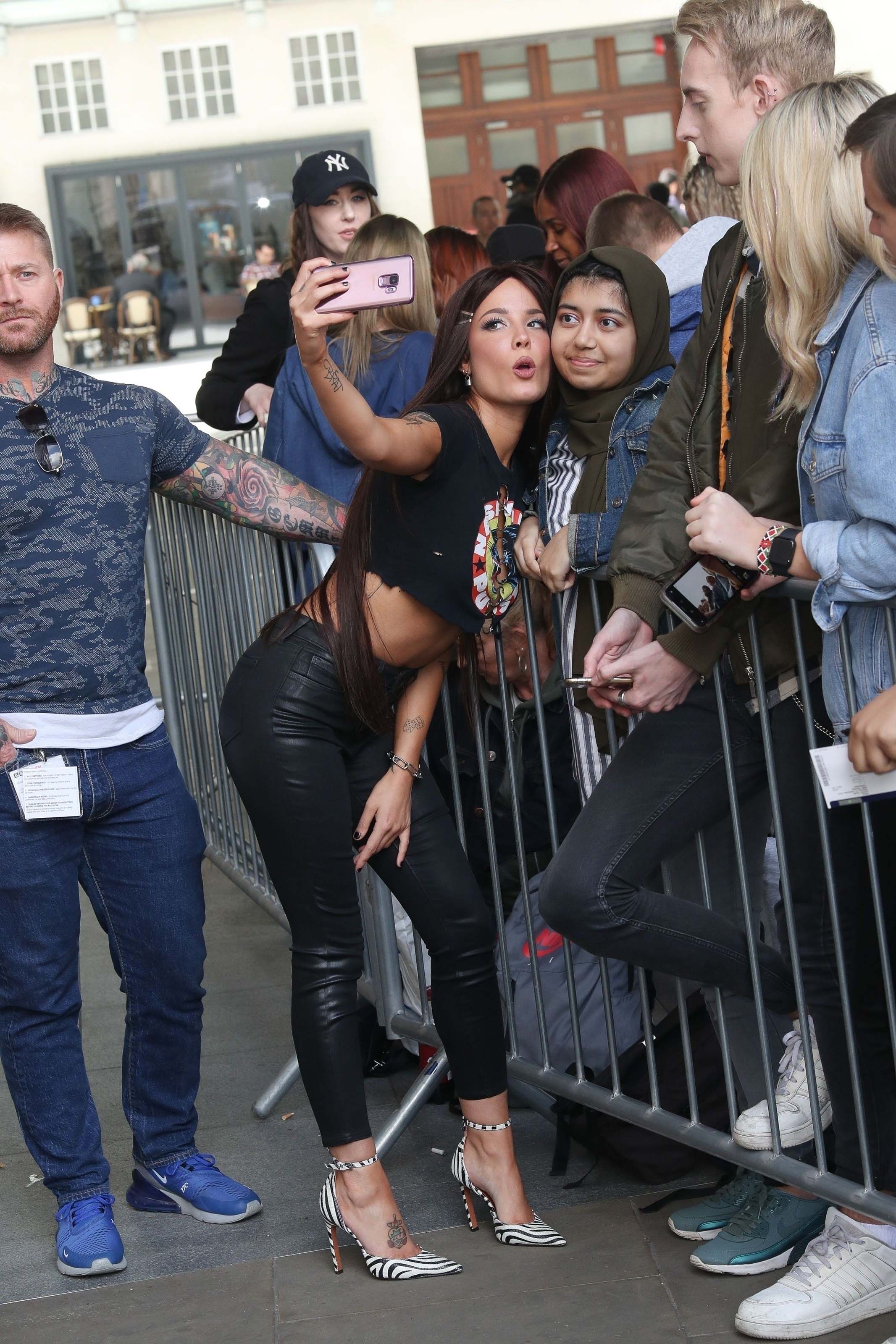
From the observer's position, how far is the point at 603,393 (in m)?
3.20

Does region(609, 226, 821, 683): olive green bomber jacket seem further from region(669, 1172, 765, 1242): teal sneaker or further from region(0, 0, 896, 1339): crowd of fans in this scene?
region(669, 1172, 765, 1242): teal sneaker

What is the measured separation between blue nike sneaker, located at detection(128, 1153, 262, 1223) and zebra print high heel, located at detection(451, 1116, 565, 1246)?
1.63 feet

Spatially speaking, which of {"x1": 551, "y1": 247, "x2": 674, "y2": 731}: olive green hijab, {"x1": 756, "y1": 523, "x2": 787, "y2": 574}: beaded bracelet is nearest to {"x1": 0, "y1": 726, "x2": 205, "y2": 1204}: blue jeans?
{"x1": 551, "y1": 247, "x2": 674, "y2": 731}: olive green hijab

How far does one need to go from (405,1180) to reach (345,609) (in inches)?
53.5

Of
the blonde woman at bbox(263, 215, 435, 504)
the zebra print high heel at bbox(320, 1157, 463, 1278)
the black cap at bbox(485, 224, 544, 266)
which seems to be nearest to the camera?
the zebra print high heel at bbox(320, 1157, 463, 1278)

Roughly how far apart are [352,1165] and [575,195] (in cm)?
324

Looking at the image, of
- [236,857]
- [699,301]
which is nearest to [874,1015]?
[699,301]

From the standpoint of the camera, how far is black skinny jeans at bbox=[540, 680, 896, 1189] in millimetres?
2605

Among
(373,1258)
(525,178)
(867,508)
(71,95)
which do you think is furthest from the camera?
(71,95)

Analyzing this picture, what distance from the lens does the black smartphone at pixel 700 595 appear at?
2609 millimetres

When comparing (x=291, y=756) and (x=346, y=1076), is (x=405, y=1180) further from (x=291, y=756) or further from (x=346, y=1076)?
(x=291, y=756)

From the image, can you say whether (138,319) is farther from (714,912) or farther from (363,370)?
(714,912)

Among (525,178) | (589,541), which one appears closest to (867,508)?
(589,541)

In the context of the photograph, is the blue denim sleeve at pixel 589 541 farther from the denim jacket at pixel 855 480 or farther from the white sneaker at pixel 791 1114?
the white sneaker at pixel 791 1114
